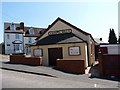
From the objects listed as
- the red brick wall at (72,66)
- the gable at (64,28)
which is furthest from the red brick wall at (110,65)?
the gable at (64,28)

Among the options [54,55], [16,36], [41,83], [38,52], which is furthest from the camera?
[16,36]

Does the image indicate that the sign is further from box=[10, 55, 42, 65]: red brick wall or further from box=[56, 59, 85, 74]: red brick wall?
box=[56, 59, 85, 74]: red brick wall

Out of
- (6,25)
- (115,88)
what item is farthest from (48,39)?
(6,25)

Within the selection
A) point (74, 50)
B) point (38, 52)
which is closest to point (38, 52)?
point (38, 52)

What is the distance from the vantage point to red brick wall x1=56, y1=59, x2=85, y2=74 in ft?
63.8

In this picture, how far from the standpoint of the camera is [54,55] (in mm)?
25719

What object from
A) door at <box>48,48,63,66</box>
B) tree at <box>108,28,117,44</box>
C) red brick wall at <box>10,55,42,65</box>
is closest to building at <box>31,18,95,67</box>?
door at <box>48,48,63,66</box>

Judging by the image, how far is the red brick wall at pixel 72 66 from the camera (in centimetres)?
Answer: 1944

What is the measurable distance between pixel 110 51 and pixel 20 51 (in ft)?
95.2

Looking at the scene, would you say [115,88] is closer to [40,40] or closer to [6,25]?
[40,40]

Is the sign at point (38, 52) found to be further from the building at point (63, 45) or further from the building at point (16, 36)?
the building at point (16, 36)

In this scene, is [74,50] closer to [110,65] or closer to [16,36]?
[110,65]

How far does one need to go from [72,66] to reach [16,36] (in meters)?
33.2

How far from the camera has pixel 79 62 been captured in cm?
1964
